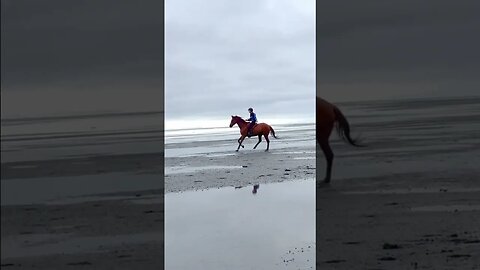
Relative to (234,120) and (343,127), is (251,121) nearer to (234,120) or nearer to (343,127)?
(234,120)

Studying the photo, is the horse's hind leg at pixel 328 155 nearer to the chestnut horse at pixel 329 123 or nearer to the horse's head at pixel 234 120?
the chestnut horse at pixel 329 123

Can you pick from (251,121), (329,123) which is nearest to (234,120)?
(251,121)

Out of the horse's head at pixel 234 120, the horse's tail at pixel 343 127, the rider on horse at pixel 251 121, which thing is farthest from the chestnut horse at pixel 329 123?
the horse's head at pixel 234 120

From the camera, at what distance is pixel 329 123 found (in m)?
4.50

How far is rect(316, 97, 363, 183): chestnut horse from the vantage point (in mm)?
4309

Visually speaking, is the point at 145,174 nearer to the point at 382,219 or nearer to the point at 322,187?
the point at 322,187

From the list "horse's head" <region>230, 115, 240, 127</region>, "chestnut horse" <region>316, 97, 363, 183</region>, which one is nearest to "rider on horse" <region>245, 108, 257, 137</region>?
"horse's head" <region>230, 115, 240, 127</region>

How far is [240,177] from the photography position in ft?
24.7

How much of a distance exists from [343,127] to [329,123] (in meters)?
0.15

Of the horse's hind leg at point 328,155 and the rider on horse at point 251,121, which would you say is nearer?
the horse's hind leg at point 328,155

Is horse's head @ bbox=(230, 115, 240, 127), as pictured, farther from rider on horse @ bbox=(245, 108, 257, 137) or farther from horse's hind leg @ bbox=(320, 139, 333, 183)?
horse's hind leg @ bbox=(320, 139, 333, 183)

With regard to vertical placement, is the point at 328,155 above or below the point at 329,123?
below

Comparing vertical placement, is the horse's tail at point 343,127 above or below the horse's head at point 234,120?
below

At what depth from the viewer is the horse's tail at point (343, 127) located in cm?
434
